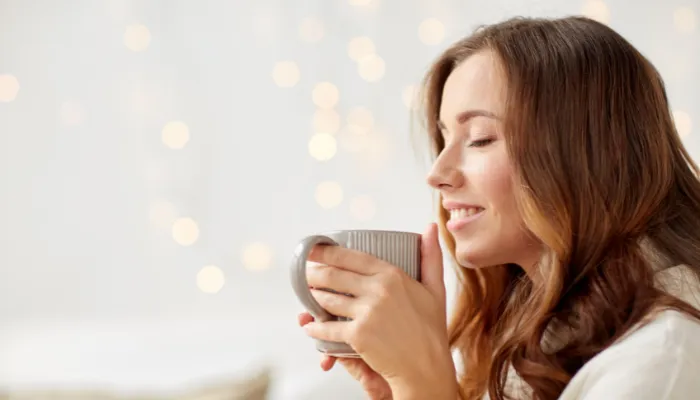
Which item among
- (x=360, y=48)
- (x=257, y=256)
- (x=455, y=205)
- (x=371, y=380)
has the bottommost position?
(x=371, y=380)

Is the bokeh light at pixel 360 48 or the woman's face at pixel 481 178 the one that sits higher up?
the bokeh light at pixel 360 48

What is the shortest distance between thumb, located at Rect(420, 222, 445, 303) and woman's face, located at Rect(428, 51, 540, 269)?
116 millimetres

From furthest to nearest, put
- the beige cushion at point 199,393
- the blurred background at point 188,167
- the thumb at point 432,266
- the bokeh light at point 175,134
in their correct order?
the bokeh light at point 175,134
the blurred background at point 188,167
the beige cushion at point 199,393
the thumb at point 432,266

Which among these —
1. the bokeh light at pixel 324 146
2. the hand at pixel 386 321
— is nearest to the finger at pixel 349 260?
the hand at pixel 386 321

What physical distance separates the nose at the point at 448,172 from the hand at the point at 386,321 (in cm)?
18

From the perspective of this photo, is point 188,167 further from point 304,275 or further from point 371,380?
point 304,275

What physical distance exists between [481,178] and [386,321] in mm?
238

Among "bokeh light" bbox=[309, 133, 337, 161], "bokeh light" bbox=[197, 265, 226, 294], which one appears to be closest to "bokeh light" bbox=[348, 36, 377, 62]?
"bokeh light" bbox=[309, 133, 337, 161]

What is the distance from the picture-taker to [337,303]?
2.96 feet

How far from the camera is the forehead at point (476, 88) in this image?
1.04m

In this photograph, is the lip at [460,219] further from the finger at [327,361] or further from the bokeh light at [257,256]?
the bokeh light at [257,256]

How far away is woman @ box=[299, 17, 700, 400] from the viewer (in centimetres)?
89

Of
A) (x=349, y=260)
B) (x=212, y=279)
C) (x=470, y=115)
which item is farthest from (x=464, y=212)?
(x=212, y=279)

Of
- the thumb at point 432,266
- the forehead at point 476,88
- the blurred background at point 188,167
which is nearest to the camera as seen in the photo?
the thumb at point 432,266
